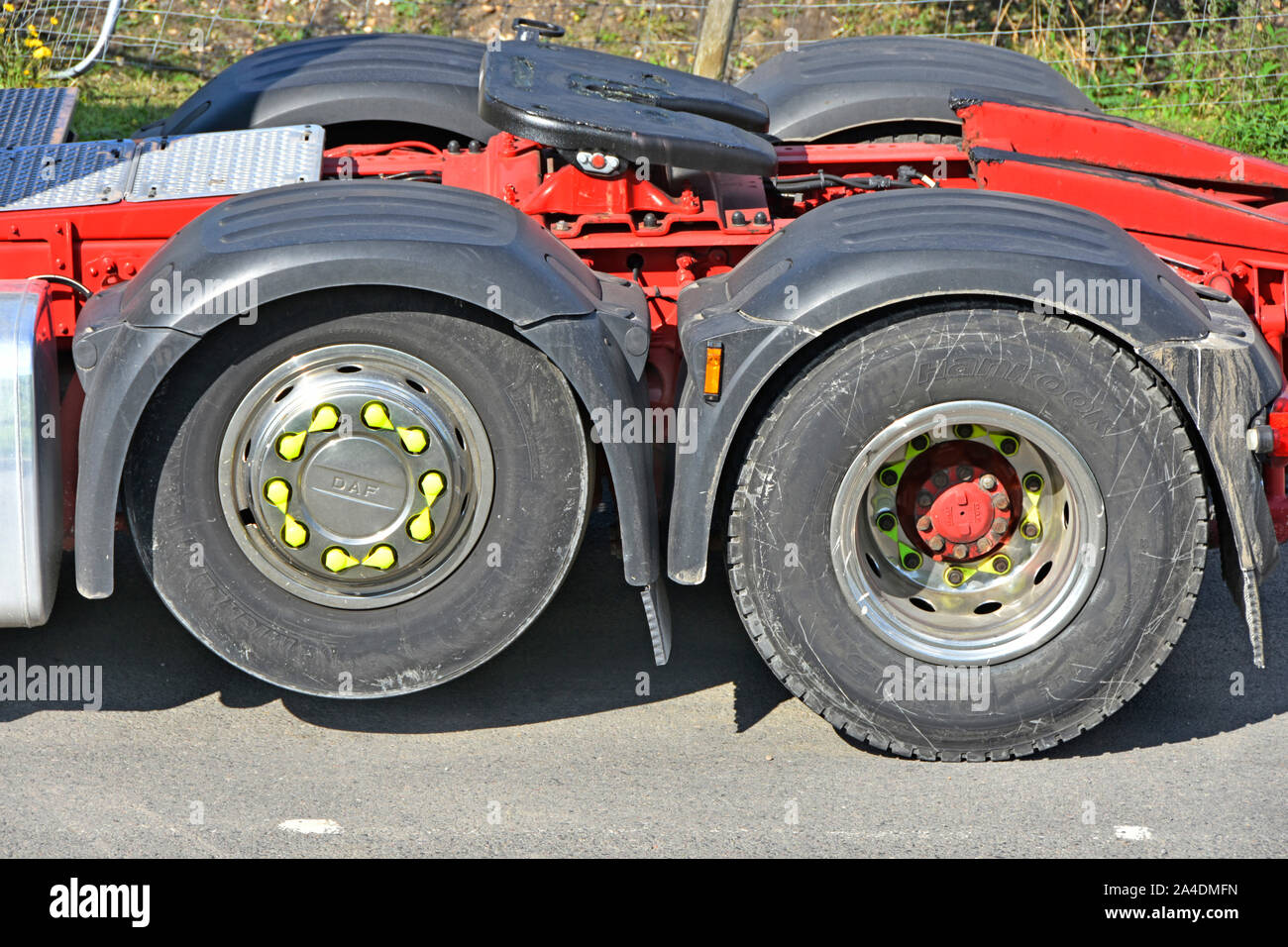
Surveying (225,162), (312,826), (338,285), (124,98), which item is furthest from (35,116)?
(124,98)

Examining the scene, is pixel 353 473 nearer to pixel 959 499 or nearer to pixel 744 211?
pixel 744 211

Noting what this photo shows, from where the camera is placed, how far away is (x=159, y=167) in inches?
171

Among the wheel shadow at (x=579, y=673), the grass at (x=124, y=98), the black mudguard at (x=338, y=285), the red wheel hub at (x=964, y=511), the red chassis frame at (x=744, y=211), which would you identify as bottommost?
the wheel shadow at (x=579, y=673)

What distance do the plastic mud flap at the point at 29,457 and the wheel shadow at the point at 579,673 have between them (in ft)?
1.65

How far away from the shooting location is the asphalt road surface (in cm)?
335

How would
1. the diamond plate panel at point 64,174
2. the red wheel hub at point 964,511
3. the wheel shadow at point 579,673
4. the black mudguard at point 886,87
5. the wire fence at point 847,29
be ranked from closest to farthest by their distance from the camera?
the red wheel hub at point 964,511, the wheel shadow at point 579,673, the diamond plate panel at point 64,174, the black mudguard at point 886,87, the wire fence at point 847,29

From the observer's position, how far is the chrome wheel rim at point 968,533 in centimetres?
353

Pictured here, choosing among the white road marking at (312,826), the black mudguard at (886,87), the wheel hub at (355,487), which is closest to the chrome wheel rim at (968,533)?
the wheel hub at (355,487)

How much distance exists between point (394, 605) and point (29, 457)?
96 cm

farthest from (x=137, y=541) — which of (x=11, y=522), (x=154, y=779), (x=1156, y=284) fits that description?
(x=1156, y=284)

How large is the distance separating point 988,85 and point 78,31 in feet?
19.1

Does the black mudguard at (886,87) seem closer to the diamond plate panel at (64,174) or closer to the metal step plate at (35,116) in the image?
the diamond plate panel at (64,174)

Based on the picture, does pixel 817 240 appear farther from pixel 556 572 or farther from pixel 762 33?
pixel 762 33

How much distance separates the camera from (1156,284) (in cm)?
348
